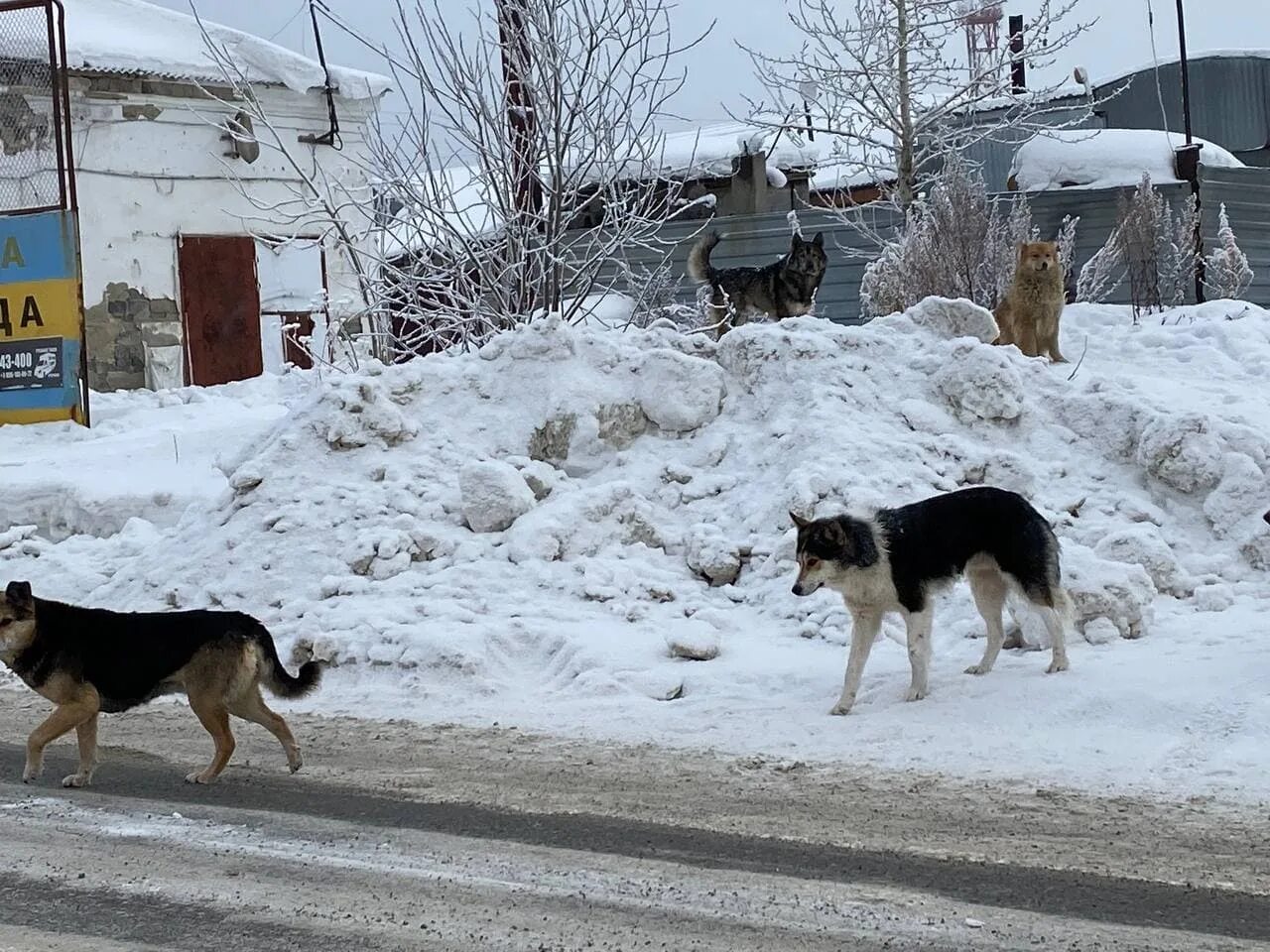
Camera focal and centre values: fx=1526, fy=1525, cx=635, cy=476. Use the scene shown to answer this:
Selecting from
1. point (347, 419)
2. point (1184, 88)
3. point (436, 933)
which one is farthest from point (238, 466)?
point (1184, 88)

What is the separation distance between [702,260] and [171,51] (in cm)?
1003

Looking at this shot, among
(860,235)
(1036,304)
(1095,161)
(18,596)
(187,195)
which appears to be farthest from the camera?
(860,235)

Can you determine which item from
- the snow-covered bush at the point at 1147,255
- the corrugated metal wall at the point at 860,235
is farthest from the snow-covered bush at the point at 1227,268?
the corrugated metal wall at the point at 860,235

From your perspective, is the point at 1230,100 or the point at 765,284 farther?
the point at 1230,100

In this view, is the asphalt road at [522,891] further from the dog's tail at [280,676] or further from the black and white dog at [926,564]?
the black and white dog at [926,564]

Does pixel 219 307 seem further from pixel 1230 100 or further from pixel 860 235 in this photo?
pixel 1230 100

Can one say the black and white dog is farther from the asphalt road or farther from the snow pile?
the snow pile

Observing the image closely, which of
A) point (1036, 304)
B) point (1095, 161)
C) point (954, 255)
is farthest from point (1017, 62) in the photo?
point (1036, 304)

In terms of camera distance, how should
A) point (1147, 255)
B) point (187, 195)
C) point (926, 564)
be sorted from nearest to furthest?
point (926, 564)
point (1147, 255)
point (187, 195)

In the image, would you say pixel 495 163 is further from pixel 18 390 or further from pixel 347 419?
pixel 18 390

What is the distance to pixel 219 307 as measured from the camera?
2269 centimetres

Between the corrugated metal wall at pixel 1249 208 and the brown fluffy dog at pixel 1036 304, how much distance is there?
9.96 m

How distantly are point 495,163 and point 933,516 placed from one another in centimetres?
687

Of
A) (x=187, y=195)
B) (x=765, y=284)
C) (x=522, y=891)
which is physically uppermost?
(x=187, y=195)
